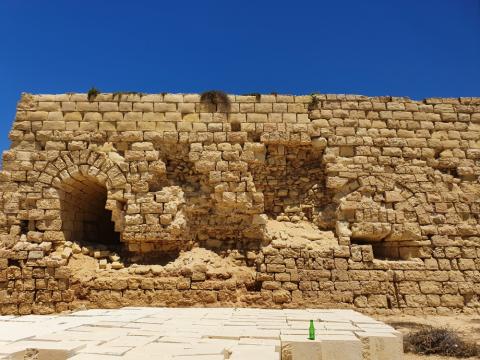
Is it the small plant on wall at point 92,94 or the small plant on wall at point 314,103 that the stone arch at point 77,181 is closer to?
the small plant on wall at point 92,94

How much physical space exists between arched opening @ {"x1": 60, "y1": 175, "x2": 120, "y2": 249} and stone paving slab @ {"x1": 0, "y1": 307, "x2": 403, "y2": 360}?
3.31 m

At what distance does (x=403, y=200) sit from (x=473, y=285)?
85.6 inches

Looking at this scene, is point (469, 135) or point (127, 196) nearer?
point (127, 196)

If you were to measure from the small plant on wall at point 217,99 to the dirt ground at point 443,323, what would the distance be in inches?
211

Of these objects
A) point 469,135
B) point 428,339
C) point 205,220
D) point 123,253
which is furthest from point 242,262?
point 469,135

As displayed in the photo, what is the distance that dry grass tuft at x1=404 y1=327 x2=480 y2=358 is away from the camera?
584 centimetres

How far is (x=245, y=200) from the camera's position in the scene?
883 cm

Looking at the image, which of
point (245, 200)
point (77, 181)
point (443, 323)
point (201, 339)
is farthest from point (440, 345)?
point (77, 181)

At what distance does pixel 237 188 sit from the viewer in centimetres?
888

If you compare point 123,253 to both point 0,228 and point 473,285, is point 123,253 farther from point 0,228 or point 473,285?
point 473,285

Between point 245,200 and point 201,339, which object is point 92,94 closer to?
point 245,200

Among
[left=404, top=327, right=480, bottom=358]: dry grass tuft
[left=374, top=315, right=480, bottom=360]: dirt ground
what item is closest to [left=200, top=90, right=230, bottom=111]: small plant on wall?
[left=374, top=315, right=480, bottom=360]: dirt ground

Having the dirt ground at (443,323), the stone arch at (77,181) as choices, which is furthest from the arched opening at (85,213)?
the dirt ground at (443,323)

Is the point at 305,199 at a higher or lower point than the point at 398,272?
higher
